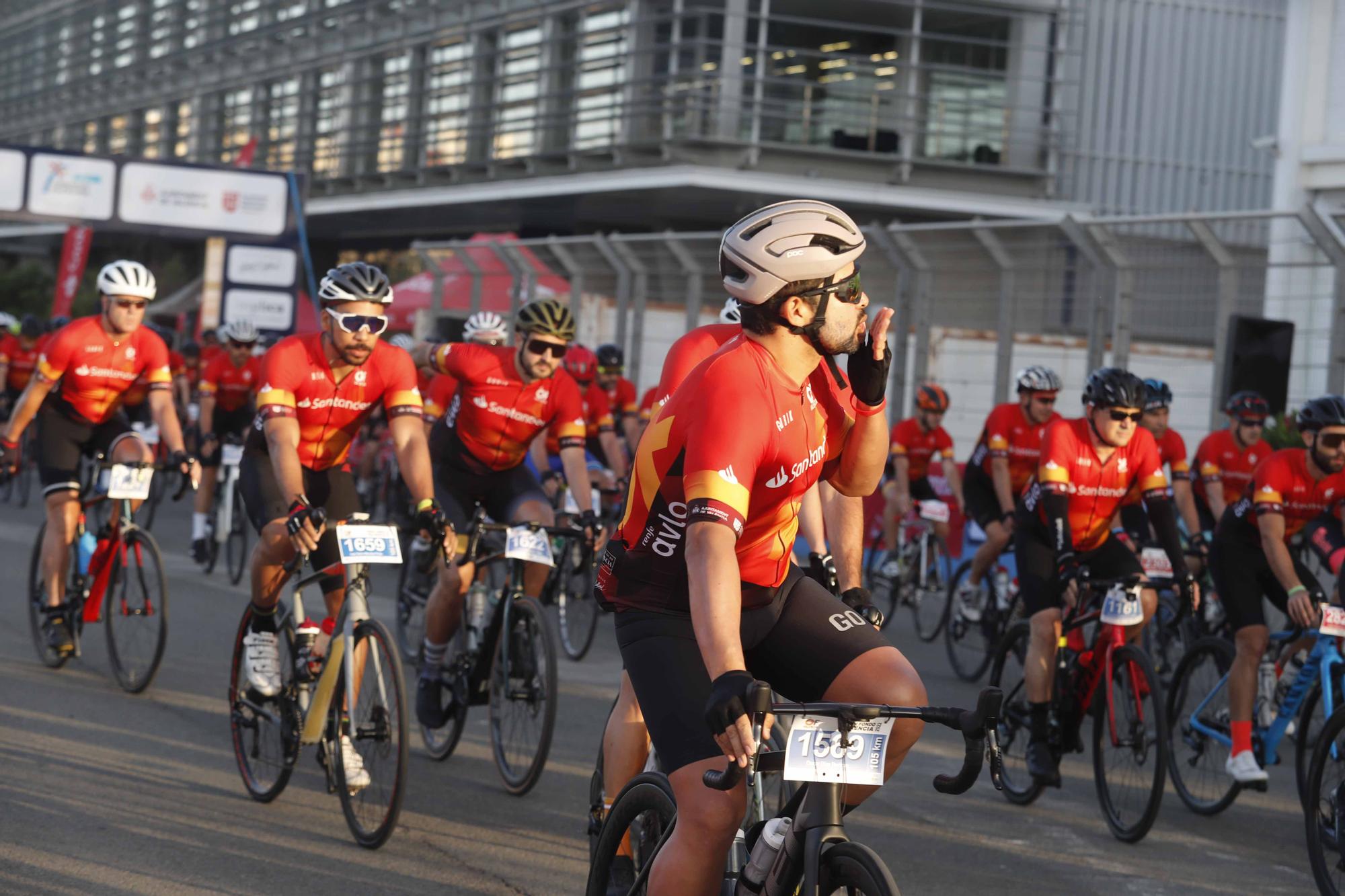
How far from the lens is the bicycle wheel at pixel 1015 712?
24.1 feet

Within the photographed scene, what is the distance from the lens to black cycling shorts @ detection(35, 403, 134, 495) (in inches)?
353

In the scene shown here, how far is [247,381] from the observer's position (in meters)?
15.4

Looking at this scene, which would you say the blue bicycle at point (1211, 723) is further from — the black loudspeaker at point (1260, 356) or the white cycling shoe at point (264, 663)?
the black loudspeaker at point (1260, 356)

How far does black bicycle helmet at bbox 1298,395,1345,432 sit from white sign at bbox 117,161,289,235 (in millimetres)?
19973

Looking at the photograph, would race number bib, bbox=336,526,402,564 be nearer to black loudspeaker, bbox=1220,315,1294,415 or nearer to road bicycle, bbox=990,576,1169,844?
road bicycle, bbox=990,576,1169,844

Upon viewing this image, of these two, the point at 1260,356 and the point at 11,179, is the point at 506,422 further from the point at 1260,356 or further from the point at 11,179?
the point at 11,179

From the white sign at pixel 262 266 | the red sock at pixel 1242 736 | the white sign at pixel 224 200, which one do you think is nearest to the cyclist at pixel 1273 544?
the red sock at pixel 1242 736

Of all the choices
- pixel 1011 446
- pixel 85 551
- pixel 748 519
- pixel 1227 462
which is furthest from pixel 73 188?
pixel 748 519

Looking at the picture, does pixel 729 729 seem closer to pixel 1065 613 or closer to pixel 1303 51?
pixel 1065 613

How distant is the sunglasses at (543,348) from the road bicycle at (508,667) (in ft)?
2.68

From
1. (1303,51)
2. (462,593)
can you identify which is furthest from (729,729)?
(1303,51)

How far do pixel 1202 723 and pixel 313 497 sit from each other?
3.93 m

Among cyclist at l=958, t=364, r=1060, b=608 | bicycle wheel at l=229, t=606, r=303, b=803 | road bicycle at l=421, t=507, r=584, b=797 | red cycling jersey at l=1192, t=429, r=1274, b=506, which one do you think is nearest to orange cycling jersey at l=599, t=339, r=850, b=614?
bicycle wheel at l=229, t=606, r=303, b=803

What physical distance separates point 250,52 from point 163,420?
36.9 meters
